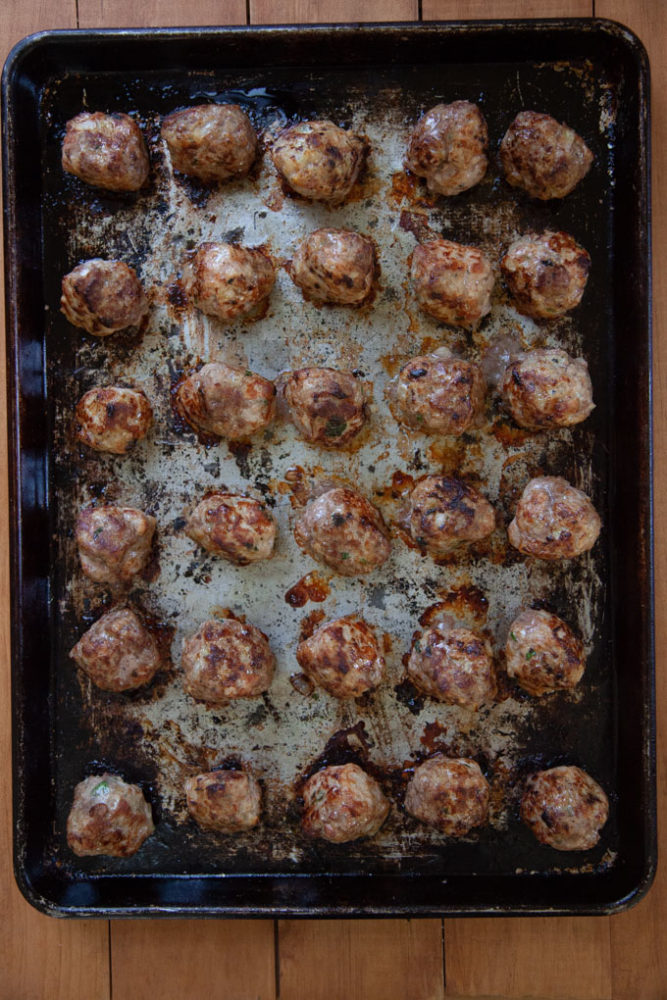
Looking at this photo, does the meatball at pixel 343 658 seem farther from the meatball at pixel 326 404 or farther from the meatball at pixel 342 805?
the meatball at pixel 326 404

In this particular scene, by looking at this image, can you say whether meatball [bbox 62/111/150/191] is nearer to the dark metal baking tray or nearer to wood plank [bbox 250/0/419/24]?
the dark metal baking tray

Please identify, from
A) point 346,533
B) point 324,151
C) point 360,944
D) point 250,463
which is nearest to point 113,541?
point 250,463

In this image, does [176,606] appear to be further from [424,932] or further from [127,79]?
[127,79]

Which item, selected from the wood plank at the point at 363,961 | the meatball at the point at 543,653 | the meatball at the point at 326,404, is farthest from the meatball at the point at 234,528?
the wood plank at the point at 363,961

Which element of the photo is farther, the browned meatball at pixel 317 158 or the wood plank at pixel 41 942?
the wood plank at pixel 41 942

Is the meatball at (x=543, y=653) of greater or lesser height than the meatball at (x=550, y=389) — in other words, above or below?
below

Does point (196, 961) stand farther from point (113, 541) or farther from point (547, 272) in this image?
point (547, 272)

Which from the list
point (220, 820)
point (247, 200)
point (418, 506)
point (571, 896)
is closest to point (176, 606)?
point (220, 820)
